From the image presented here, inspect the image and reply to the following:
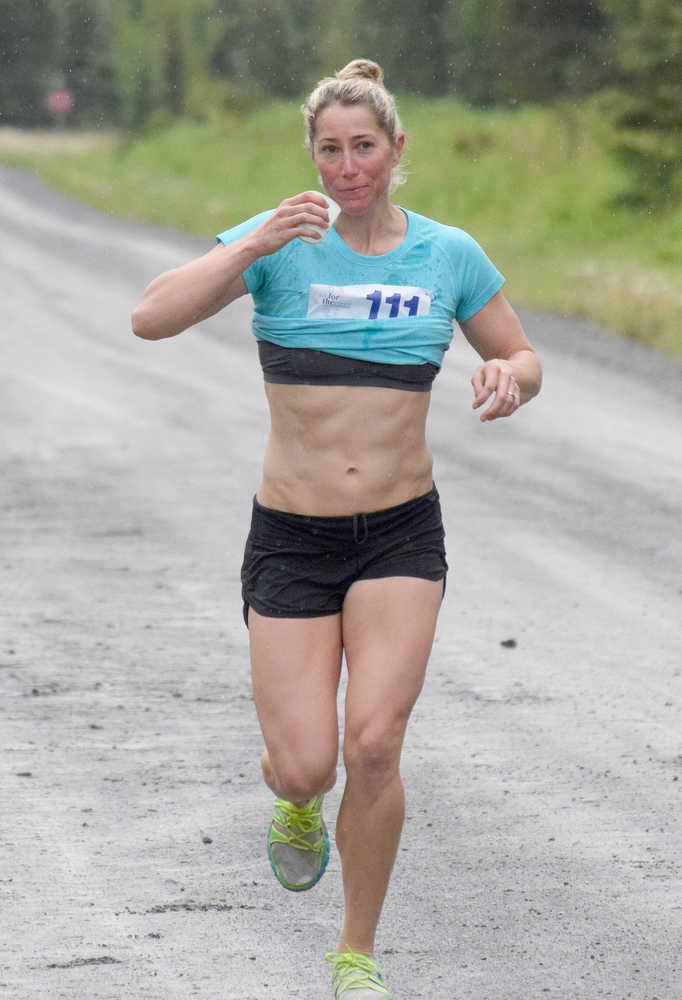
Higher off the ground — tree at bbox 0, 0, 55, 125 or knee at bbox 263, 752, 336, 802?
knee at bbox 263, 752, 336, 802

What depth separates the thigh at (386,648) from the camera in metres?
4.25

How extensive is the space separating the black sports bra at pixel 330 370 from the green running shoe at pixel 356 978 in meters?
1.39

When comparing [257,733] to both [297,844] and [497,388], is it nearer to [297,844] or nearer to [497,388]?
[297,844]

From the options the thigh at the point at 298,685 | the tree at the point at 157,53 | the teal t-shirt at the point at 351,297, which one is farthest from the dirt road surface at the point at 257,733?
the tree at the point at 157,53

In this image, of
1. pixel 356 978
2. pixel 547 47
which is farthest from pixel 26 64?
pixel 356 978

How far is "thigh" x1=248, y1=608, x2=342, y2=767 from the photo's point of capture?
14.3ft

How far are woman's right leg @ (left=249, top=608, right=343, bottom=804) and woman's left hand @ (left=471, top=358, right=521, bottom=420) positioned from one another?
26.4 inches

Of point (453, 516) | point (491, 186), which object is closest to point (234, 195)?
point (491, 186)

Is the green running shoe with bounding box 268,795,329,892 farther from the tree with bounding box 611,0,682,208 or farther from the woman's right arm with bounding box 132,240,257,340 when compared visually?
the tree with bounding box 611,0,682,208

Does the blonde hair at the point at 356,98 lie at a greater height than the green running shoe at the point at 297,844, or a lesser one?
greater

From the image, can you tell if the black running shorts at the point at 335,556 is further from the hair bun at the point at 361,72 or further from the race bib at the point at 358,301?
the hair bun at the point at 361,72

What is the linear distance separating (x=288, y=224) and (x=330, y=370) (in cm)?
40

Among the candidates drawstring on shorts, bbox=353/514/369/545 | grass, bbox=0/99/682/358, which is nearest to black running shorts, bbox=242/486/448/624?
drawstring on shorts, bbox=353/514/369/545

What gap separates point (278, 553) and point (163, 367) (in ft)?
36.9
